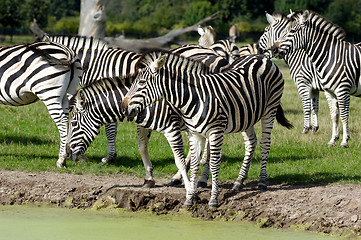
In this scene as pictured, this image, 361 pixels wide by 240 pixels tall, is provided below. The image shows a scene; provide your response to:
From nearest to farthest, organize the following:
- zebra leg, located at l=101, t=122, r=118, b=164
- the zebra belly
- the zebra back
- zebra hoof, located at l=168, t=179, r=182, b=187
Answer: zebra hoof, located at l=168, t=179, r=182, b=187
the zebra belly
the zebra back
zebra leg, located at l=101, t=122, r=118, b=164

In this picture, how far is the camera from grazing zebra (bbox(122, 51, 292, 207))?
760 centimetres

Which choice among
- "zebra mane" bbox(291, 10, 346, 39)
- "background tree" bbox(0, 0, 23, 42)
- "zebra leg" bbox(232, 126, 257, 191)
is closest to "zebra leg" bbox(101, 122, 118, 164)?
"zebra leg" bbox(232, 126, 257, 191)

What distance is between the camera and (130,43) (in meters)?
18.8

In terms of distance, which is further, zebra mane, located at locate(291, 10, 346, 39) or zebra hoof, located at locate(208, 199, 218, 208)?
zebra mane, located at locate(291, 10, 346, 39)

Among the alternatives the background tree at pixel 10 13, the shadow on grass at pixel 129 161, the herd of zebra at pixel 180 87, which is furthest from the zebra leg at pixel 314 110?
the background tree at pixel 10 13

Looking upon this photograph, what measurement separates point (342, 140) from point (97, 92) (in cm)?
553

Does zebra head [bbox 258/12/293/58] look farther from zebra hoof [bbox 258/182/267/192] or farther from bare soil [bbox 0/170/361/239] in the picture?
zebra hoof [bbox 258/182/267/192]

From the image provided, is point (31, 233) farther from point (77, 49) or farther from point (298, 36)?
point (298, 36)

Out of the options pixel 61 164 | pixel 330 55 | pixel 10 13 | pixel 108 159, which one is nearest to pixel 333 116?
pixel 330 55

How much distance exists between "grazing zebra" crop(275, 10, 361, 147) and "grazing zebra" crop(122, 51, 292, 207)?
3.34 m

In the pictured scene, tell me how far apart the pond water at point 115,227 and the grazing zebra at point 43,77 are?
7.02 feet

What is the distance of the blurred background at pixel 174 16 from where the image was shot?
186 feet

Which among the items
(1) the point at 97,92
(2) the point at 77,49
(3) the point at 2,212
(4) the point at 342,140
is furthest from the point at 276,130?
(3) the point at 2,212

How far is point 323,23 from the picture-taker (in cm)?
1195
